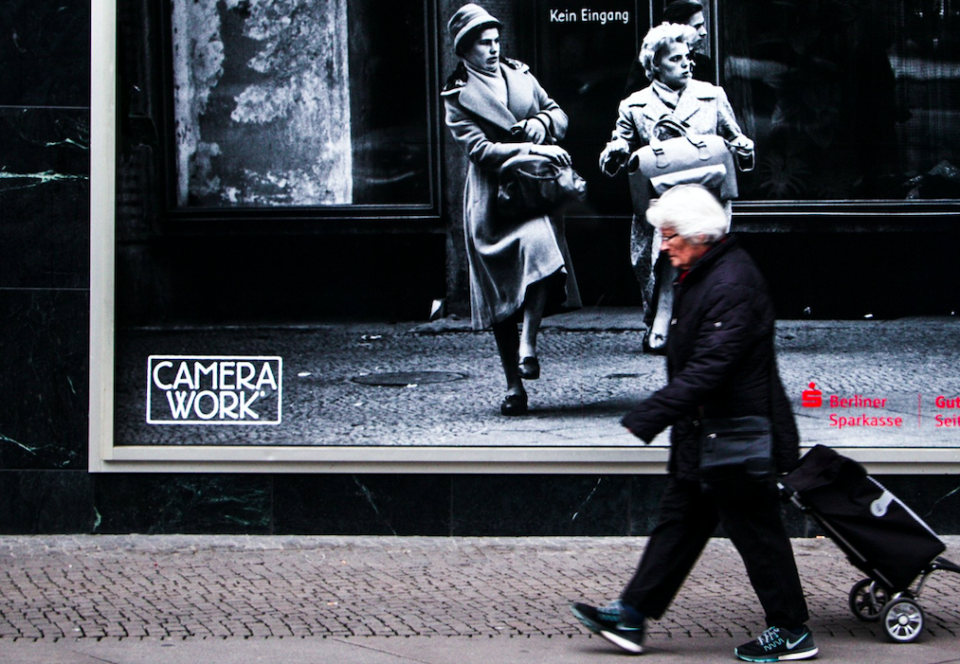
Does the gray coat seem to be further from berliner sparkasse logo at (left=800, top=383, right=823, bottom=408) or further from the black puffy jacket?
the black puffy jacket

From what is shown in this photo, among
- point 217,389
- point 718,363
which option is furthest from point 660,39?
point 217,389

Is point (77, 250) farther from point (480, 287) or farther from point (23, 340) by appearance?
point (480, 287)

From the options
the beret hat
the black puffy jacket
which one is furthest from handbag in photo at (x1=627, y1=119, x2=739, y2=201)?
the black puffy jacket

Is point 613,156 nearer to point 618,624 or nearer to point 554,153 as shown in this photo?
point 554,153

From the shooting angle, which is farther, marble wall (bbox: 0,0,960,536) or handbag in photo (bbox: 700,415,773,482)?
marble wall (bbox: 0,0,960,536)

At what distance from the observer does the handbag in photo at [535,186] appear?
263 inches

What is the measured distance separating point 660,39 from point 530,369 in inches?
76.2

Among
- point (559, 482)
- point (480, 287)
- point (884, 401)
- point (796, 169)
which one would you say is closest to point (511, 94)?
point (480, 287)

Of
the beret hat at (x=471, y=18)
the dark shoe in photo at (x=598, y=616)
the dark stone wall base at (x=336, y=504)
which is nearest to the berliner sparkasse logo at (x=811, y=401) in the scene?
the dark stone wall base at (x=336, y=504)

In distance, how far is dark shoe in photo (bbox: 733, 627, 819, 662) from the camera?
460 centimetres

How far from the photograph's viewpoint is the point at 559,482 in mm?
6723

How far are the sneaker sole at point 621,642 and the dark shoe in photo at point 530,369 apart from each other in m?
2.25

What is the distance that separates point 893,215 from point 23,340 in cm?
482

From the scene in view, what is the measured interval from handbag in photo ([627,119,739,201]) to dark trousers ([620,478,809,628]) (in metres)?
2.47
